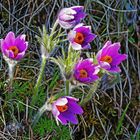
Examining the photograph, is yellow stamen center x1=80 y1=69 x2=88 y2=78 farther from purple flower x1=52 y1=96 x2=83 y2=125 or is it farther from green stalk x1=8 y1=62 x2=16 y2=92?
green stalk x1=8 y1=62 x2=16 y2=92

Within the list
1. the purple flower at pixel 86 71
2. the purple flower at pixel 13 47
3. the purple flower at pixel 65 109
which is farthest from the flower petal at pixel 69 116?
the purple flower at pixel 13 47

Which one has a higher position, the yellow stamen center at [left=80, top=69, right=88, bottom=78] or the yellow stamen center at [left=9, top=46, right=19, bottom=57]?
the yellow stamen center at [left=9, top=46, right=19, bottom=57]

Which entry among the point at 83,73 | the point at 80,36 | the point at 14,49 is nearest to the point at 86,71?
the point at 83,73

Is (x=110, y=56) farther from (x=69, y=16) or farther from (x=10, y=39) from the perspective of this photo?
(x=10, y=39)

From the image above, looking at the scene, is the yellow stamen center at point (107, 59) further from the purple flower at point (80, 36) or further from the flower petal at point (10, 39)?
the flower petal at point (10, 39)

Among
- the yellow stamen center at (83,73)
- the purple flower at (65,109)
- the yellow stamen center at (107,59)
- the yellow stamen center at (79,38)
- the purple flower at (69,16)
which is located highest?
the purple flower at (69,16)

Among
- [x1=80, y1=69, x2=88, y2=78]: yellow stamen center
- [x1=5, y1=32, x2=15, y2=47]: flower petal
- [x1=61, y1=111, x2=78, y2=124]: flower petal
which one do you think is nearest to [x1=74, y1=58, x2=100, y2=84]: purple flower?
[x1=80, y1=69, x2=88, y2=78]: yellow stamen center
